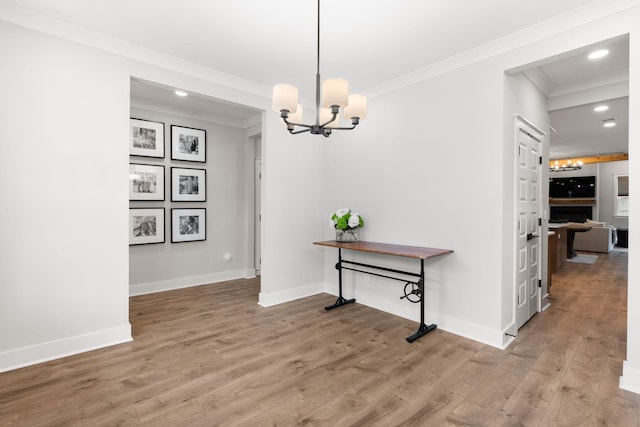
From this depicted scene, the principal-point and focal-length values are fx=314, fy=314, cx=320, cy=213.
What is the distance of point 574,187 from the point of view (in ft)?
34.2

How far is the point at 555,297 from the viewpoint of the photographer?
14.1 ft

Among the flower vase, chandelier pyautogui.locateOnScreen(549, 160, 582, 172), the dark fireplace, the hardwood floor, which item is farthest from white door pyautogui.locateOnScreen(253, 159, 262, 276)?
chandelier pyautogui.locateOnScreen(549, 160, 582, 172)

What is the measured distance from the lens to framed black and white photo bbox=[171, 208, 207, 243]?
15.8 ft

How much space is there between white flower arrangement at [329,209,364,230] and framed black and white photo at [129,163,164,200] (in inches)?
106

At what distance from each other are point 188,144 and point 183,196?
820mm

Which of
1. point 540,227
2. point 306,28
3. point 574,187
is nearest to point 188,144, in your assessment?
point 306,28

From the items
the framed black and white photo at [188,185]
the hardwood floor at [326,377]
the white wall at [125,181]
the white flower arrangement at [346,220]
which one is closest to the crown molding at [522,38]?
the white wall at [125,181]

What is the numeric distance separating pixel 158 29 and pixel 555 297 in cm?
558

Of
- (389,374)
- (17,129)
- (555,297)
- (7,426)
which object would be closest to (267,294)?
(389,374)

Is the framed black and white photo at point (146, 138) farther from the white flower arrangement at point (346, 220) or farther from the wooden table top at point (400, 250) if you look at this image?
the wooden table top at point (400, 250)

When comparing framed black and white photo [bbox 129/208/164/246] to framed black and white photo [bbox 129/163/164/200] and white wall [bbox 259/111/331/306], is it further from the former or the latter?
white wall [bbox 259/111/331/306]

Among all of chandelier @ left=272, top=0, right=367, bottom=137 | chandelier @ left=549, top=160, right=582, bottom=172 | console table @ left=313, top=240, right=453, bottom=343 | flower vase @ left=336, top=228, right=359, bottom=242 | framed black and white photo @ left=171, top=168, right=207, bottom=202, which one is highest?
chandelier @ left=549, top=160, right=582, bottom=172

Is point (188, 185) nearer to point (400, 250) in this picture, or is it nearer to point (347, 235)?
point (347, 235)

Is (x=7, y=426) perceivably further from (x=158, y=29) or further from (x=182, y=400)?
(x=158, y=29)
